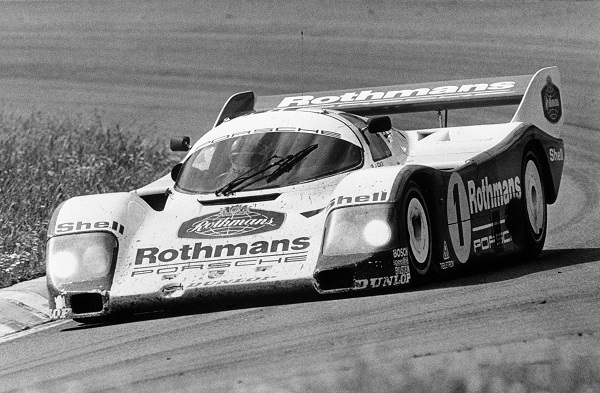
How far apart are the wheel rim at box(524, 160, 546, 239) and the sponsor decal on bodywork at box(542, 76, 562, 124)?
1374 mm

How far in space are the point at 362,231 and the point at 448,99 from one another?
4204mm

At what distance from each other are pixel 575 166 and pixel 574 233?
3376 mm

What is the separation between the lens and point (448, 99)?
11.9 m

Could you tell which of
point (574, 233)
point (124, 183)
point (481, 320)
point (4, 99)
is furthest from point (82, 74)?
point (481, 320)

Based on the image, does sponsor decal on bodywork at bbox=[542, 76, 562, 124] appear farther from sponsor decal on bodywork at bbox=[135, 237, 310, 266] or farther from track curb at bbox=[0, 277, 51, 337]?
track curb at bbox=[0, 277, 51, 337]

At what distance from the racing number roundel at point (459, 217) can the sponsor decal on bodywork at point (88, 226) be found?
2148mm

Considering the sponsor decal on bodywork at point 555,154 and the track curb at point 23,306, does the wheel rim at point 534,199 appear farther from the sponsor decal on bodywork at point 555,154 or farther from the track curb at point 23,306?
the track curb at point 23,306

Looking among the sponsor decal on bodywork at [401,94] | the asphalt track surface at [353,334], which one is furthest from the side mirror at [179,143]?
the asphalt track surface at [353,334]

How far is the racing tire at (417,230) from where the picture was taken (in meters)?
8.13

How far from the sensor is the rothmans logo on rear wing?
11922 millimetres

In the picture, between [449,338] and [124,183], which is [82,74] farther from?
[449,338]

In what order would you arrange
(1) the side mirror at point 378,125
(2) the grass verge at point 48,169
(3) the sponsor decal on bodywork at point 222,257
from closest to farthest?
1. (3) the sponsor decal on bodywork at point 222,257
2. (1) the side mirror at point 378,125
3. (2) the grass verge at point 48,169

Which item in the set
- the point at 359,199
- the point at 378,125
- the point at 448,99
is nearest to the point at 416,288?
the point at 359,199

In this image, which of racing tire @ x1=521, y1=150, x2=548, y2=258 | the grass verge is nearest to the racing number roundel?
racing tire @ x1=521, y1=150, x2=548, y2=258
